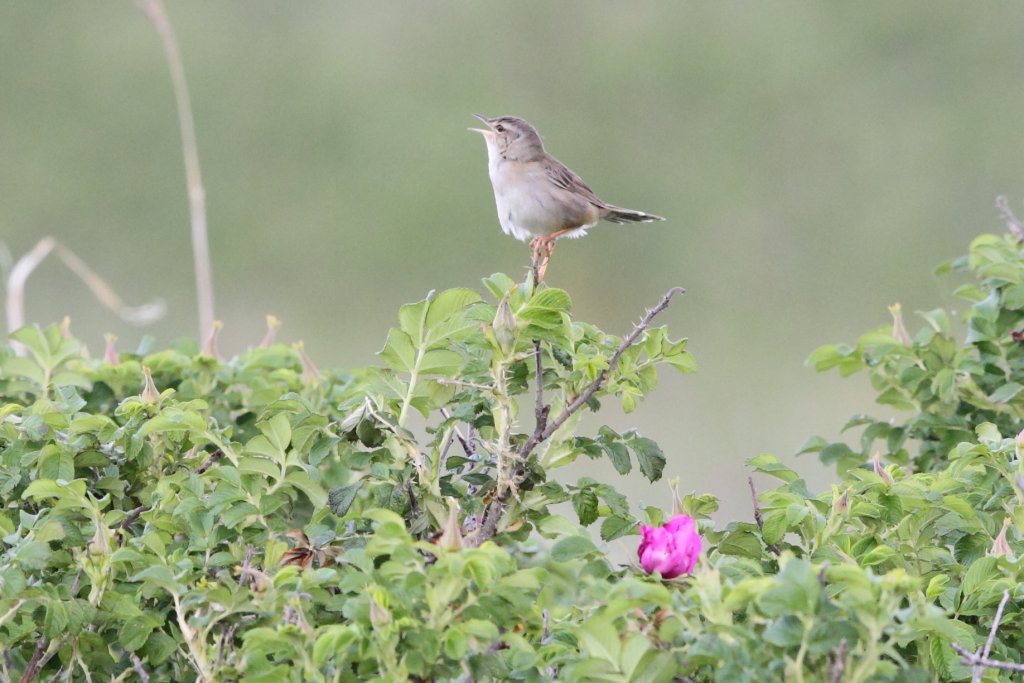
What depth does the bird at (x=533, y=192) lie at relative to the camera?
3.97 metres

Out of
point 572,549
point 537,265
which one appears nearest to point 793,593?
point 572,549

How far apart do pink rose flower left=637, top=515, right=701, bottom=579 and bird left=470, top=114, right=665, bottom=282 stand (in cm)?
193

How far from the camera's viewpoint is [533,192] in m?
4.04

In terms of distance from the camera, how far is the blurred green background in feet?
32.1

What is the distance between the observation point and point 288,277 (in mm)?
10258

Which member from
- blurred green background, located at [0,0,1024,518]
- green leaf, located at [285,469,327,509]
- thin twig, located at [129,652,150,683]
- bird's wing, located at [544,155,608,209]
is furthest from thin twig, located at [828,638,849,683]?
blurred green background, located at [0,0,1024,518]

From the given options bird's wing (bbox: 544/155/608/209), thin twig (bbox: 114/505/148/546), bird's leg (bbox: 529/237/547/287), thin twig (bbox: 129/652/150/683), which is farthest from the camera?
bird's wing (bbox: 544/155/608/209)

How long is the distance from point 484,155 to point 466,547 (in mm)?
9666

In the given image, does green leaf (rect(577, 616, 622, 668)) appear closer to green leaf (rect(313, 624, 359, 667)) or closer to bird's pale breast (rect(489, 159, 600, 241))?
green leaf (rect(313, 624, 359, 667))

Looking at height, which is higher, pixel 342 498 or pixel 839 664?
pixel 342 498

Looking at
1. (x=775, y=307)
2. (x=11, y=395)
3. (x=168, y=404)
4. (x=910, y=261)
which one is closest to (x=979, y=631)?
(x=168, y=404)

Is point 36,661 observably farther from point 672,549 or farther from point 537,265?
point 537,265

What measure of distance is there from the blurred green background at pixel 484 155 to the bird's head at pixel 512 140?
4.09 m

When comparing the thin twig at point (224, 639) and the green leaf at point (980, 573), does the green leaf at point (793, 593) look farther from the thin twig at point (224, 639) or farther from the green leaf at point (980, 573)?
the thin twig at point (224, 639)
